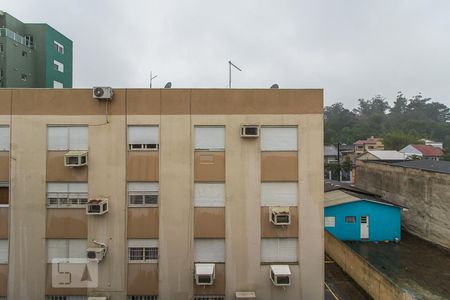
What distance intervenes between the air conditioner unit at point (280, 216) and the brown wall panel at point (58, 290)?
290 inches

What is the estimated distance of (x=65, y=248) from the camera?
440 inches

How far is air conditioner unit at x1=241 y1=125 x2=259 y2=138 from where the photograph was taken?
11023mm

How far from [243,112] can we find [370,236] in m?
15.8

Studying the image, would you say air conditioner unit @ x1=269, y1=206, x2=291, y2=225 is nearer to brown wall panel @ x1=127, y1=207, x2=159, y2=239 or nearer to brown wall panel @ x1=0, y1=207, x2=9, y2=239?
brown wall panel @ x1=127, y1=207, x2=159, y2=239

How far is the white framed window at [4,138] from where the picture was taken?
11266 mm

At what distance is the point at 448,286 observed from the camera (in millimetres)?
14422

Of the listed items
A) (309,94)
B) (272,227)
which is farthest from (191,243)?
(309,94)

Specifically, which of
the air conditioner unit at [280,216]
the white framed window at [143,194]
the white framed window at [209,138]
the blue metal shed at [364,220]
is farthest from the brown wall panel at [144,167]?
the blue metal shed at [364,220]

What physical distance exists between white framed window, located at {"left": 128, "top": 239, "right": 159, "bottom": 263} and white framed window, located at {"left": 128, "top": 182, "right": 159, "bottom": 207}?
136 cm

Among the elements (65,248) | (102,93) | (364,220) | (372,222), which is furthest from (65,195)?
(372,222)

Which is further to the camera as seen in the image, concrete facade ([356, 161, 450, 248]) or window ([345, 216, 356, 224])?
window ([345, 216, 356, 224])

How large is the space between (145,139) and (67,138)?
285 centimetres

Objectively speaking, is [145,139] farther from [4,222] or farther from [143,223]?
[4,222]

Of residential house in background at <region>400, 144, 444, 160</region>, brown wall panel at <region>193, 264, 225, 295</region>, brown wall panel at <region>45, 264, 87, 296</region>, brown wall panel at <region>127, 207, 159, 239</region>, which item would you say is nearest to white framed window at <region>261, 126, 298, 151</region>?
brown wall panel at <region>127, 207, 159, 239</region>
